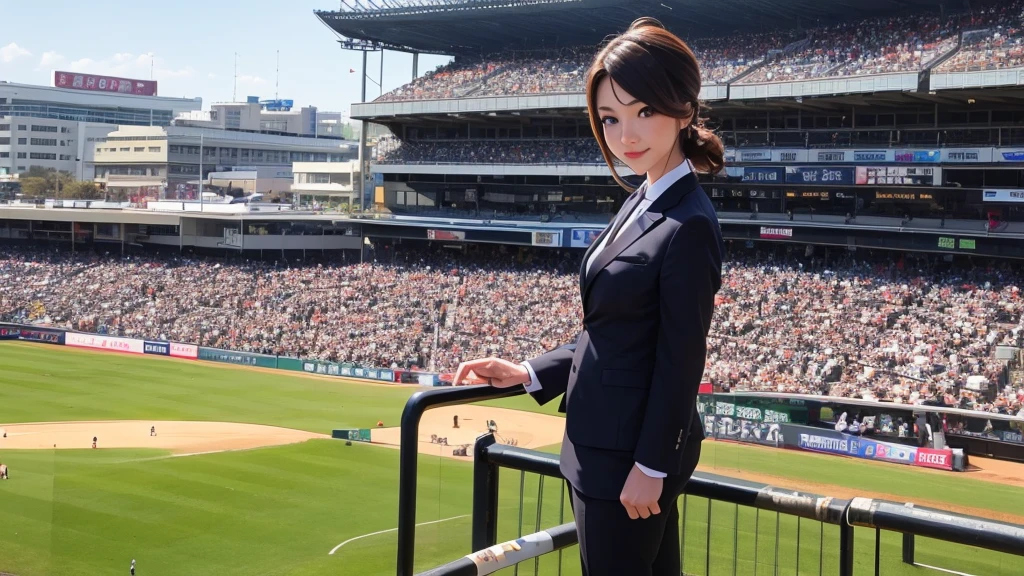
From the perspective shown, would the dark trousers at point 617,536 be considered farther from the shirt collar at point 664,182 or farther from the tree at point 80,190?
the tree at point 80,190

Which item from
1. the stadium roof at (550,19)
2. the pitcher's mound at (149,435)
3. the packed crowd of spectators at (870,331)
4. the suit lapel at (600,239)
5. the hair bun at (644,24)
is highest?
the stadium roof at (550,19)

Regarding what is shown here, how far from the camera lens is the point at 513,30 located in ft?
173

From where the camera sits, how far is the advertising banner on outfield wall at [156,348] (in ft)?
151

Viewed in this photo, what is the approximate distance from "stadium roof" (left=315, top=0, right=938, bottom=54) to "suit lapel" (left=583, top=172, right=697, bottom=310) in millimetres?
42144

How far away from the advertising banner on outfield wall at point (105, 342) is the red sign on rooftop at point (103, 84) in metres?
78.1

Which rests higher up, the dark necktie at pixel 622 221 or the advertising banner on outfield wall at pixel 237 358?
the dark necktie at pixel 622 221

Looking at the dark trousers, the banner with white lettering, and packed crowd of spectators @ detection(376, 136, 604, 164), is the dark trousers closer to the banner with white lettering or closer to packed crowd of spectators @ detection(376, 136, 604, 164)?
the banner with white lettering

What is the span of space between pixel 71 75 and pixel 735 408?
11286cm

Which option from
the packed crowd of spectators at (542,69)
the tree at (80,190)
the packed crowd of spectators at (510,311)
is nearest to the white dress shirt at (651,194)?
the packed crowd of spectators at (510,311)

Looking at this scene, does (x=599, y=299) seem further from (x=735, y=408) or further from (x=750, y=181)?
(x=750, y=181)

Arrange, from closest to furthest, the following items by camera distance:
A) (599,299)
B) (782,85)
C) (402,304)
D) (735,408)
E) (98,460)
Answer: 1. (599,299)
2. (735,408)
3. (98,460)
4. (782,85)
5. (402,304)

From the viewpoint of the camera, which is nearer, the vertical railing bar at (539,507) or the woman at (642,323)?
the woman at (642,323)

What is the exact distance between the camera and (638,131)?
10.7ft

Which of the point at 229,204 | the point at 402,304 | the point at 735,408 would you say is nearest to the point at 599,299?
the point at 735,408
